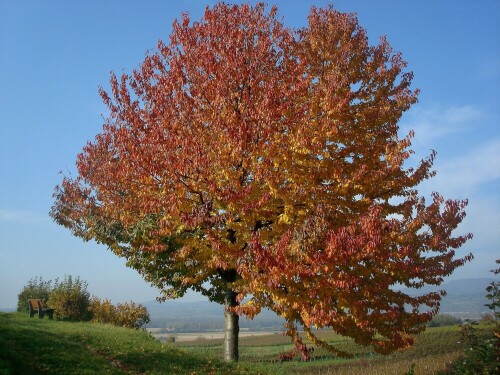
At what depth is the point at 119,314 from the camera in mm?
35688

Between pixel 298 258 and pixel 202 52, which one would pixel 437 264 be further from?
pixel 202 52

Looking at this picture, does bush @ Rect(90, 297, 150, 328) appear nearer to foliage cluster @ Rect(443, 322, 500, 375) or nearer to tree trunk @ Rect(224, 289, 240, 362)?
tree trunk @ Rect(224, 289, 240, 362)

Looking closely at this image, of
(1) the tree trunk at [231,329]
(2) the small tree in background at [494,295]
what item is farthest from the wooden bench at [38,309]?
(2) the small tree in background at [494,295]

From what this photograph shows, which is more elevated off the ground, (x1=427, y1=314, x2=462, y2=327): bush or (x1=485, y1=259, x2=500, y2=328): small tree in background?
(x1=485, y1=259, x2=500, y2=328): small tree in background

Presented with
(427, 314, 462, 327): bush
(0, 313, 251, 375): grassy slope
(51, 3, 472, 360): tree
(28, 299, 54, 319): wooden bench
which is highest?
(51, 3, 472, 360): tree

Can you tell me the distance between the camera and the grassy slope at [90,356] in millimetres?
12477

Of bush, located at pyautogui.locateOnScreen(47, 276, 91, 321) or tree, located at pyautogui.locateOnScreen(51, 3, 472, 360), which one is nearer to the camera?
tree, located at pyautogui.locateOnScreen(51, 3, 472, 360)

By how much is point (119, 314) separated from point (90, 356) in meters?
21.9

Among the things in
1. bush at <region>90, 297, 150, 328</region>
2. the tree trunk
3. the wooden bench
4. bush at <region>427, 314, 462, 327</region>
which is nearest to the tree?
the tree trunk

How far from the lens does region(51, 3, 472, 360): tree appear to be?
476 inches

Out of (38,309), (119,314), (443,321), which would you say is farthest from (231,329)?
(443,321)

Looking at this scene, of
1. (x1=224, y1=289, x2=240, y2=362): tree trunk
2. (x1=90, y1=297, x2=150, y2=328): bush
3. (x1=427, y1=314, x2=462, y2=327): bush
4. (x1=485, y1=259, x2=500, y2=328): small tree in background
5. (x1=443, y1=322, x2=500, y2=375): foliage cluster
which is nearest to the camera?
(x1=443, y1=322, x2=500, y2=375): foliage cluster

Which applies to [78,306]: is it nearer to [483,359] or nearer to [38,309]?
[38,309]

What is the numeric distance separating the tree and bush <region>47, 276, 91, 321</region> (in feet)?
54.6
